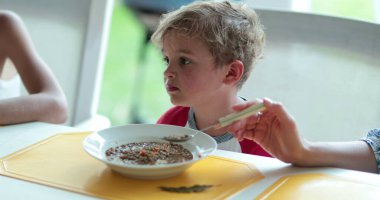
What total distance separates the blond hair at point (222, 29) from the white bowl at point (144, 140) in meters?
0.32

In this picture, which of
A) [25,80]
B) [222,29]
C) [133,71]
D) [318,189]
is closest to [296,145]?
[318,189]

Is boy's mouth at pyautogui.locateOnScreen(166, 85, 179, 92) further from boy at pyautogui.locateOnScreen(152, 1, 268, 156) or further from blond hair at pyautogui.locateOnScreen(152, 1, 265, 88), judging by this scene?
blond hair at pyautogui.locateOnScreen(152, 1, 265, 88)

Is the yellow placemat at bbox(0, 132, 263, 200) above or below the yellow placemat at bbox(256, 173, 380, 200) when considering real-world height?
below

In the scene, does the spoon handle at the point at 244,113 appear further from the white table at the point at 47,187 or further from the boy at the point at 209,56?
the boy at the point at 209,56

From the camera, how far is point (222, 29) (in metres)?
1.18

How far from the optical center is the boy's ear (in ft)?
3.96

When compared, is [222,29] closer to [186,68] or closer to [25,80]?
[186,68]

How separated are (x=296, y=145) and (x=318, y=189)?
12cm

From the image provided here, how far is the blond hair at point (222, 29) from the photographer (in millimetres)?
1148

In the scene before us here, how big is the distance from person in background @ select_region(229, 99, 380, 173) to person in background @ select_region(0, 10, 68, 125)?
0.52 metres

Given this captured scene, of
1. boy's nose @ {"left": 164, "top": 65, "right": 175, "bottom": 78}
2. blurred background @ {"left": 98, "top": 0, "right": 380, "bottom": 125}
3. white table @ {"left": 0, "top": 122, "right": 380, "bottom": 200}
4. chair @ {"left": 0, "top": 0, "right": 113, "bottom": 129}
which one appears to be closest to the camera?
white table @ {"left": 0, "top": 122, "right": 380, "bottom": 200}

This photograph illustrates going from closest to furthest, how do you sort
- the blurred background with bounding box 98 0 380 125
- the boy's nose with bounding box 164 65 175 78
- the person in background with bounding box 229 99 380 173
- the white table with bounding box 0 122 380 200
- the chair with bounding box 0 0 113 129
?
1. the white table with bounding box 0 122 380 200
2. the person in background with bounding box 229 99 380 173
3. the boy's nose with bounding box 164 65 175 78
4. the chair with bounding box 0 0 113 129
5. the blurred background with bounding box 98 0 380 125

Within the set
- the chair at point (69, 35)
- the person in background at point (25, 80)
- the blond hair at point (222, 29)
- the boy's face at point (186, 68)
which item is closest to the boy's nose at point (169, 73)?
the boy's face at point (186, 68)

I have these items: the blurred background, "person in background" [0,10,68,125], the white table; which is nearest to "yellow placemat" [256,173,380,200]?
the white table
